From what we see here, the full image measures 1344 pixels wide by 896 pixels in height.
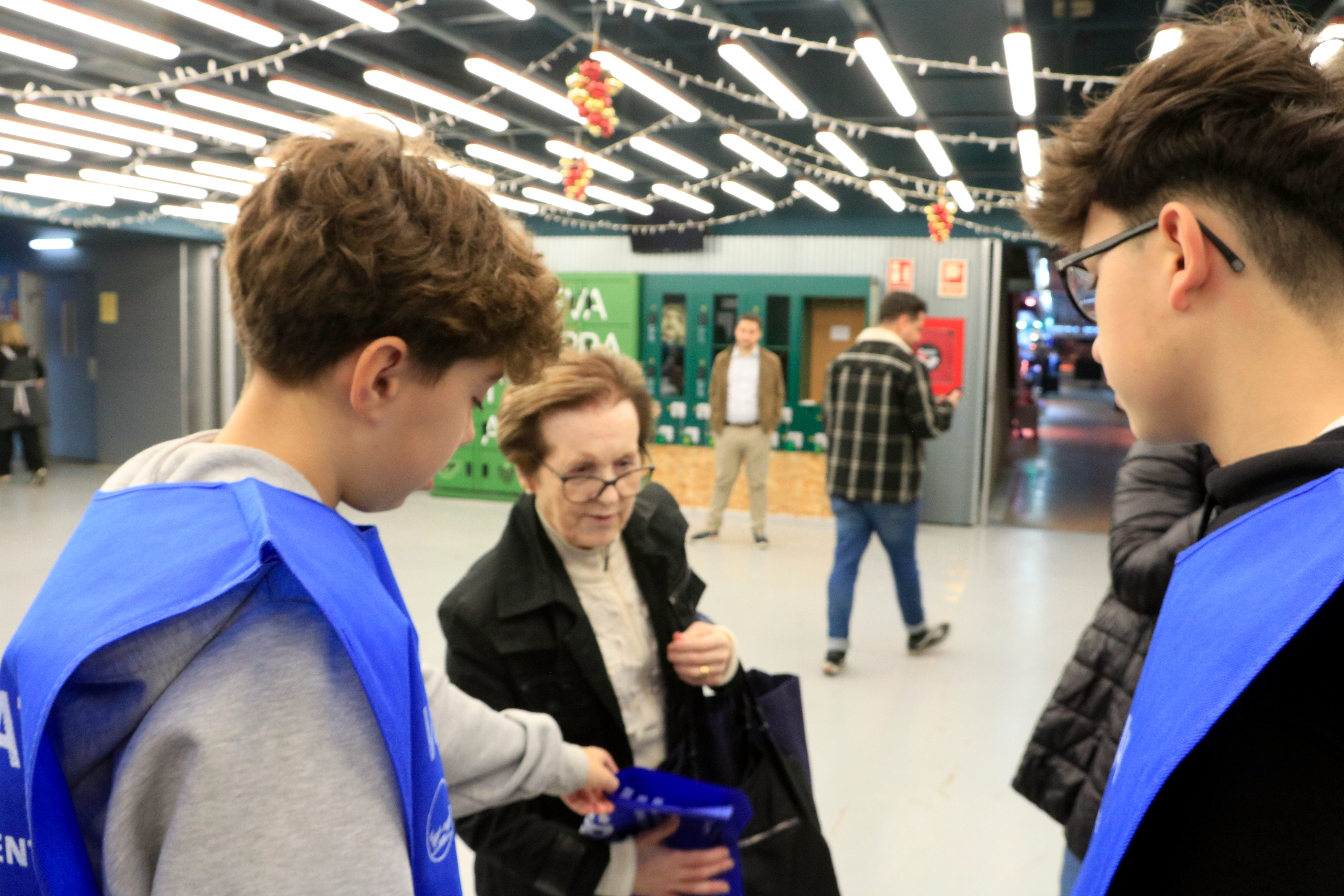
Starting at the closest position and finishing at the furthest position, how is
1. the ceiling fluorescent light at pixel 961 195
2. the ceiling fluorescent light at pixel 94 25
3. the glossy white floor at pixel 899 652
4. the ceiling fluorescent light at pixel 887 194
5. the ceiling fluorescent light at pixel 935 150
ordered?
the glossy white floor at pixel 899 652
the ceiling fluorescent light at pixel 94 25
the ceiling fluorescent light at pixel 935 150
the ceiling fluorescent light at pixel 961 195
the ceiling fluorescent light at pixel 887 194

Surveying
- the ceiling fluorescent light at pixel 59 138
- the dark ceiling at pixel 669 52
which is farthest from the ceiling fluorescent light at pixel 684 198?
the ceiling fluorescent light at pixel 59 138

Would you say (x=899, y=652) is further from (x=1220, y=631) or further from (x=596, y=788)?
(x=1220, y=631)

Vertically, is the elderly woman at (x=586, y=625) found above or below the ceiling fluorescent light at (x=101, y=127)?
below

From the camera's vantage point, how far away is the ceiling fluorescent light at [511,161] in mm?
8922

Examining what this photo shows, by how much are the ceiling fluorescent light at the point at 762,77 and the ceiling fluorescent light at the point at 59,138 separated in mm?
5938

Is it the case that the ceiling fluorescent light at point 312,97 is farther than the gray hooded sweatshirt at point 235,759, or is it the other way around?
the ceiling fluorescent light at point 312,97

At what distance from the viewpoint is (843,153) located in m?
9.01

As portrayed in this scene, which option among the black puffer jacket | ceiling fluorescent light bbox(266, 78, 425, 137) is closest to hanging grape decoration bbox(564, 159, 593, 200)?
ceiling fluorescent light bbox(266, 78, 425, 137)

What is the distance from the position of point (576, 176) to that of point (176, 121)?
3592 mm

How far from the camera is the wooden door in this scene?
984 centimetres

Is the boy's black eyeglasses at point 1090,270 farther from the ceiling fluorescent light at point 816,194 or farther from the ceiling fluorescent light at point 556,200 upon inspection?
the ceiling fluorescent light at point 556,200

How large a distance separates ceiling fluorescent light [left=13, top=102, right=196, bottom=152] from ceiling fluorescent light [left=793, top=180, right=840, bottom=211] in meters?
6.35

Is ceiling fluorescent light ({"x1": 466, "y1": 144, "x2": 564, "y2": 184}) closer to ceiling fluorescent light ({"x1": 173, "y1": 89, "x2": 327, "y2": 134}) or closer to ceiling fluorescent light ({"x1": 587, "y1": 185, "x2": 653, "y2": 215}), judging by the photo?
ceiling fluorescent light ({"x1": 587, "y1": 185, "x2": 653, "y2": 215})

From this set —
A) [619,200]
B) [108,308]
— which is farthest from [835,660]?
[108,308]
